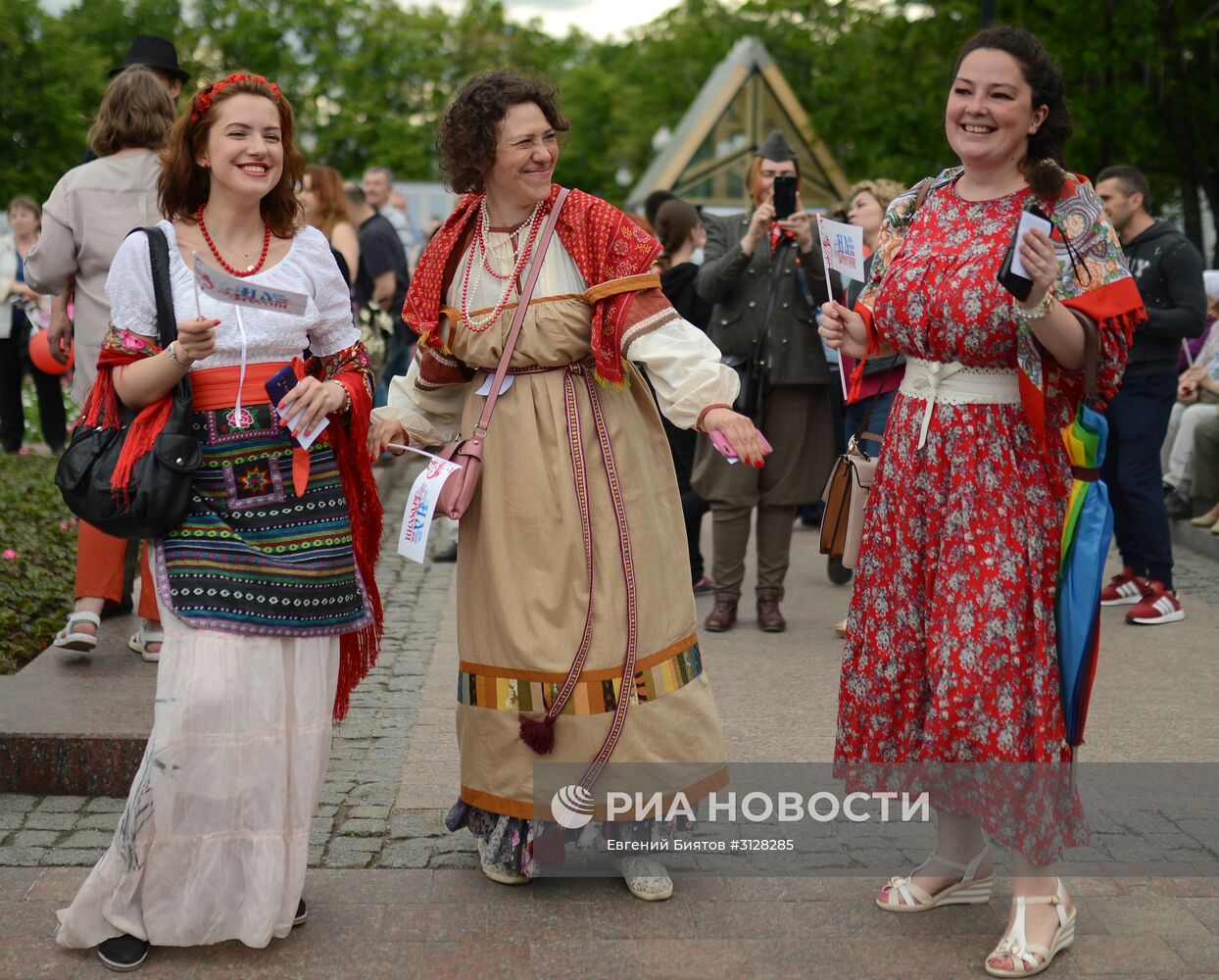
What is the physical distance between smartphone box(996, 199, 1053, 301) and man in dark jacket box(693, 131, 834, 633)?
367 cm

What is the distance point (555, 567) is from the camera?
4.00 m

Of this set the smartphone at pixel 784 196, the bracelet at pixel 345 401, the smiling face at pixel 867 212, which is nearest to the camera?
the bracelet at pixel 345 401

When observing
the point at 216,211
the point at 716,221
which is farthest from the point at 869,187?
the point at 216,211

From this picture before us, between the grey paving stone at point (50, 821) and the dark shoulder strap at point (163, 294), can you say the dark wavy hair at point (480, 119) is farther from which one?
the grey paving stone at point (50, 821)

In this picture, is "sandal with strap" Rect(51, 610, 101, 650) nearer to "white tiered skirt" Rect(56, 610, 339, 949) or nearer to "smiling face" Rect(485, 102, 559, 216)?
"white tiered skirt" Rect(56, 610, 339, 949)

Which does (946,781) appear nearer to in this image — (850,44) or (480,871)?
(480,871)

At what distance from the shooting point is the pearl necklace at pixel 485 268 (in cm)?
406

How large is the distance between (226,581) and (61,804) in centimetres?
153

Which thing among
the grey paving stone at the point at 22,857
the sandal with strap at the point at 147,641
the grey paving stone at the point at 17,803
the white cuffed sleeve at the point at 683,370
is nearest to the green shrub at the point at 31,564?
the sandal with strap at the point at 147,641

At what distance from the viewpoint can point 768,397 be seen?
284 inches

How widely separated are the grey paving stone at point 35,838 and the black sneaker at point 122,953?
0.84 metres

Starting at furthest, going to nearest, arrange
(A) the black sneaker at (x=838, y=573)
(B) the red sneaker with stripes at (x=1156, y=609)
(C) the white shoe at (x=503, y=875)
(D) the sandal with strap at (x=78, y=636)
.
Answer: (A) the black sneaker at (x=838, y=573) → (B) the red sneaker with stripes at (x=1156, y=609) → (D) the sandal with strap at (x=78, y=636) → (C) the white shoe at (x=503, y=875)

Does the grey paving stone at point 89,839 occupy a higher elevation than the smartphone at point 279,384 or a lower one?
lower

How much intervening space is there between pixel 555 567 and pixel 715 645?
3098 mm
